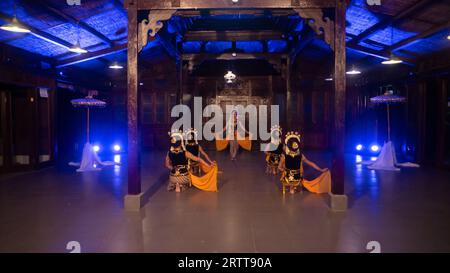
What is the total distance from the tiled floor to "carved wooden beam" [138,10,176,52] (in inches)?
113

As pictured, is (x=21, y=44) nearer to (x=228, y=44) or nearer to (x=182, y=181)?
(x=182, y=181)

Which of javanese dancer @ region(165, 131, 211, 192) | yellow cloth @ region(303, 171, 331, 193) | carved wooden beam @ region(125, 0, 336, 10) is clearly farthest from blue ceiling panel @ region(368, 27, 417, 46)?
javanese dancer @ region(165, 131, 211, 192)

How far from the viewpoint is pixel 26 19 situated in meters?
6.79

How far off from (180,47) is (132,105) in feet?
21.4

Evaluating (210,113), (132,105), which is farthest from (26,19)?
(210,113)

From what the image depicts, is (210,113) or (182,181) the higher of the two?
(210,113)

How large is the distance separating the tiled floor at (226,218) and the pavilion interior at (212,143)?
0.10ft

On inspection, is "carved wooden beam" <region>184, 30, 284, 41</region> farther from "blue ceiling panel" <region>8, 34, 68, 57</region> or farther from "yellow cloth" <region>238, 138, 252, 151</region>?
"yellow cloth" <region>238, 138, 252, 151</region>

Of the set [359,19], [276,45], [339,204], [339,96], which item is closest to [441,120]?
[359,19]

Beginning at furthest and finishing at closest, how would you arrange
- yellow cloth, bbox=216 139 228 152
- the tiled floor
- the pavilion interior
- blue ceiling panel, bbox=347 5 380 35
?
yellow cloth, bbox=216 139 228 152
blue ceiling panel, bbox=347 5 380 35
the pavilion interior
the tiled floor

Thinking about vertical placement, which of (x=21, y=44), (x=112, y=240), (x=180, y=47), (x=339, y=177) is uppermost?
(x=180, y=47)

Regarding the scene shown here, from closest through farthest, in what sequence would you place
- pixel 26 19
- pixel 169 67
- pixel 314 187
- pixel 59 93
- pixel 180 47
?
pixel 314 187, pixel 26 19, pixel 180 47, pixel 59 93, pixel 169 67

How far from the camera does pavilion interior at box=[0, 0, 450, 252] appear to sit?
160 inches

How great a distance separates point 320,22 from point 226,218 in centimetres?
359
